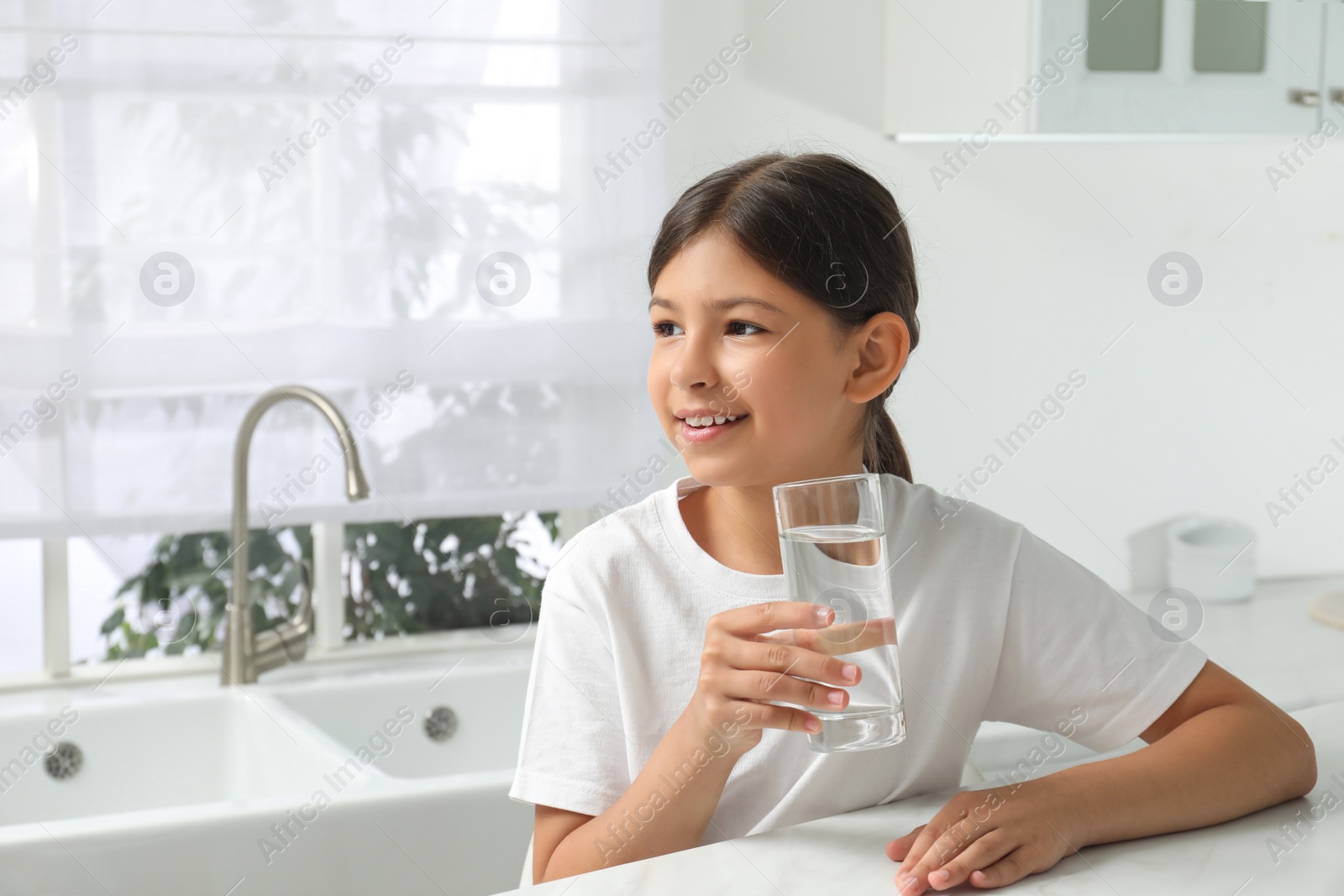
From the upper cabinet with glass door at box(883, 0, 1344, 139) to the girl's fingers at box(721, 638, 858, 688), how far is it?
4.30 ft

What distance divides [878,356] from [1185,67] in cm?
115

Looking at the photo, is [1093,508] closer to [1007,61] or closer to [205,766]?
[1007,61]

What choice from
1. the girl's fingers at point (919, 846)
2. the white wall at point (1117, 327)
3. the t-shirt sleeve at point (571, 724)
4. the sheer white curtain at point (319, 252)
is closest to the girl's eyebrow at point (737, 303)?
the t-shirt sleeve at point (571, 724)

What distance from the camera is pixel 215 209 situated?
67.8 inches

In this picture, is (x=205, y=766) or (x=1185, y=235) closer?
(x=205, y=766)

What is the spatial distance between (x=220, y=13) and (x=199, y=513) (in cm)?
74

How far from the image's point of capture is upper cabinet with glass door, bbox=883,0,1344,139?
171 centimetres

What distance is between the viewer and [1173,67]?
1.73 meters

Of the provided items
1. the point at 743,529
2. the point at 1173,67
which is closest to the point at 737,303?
the point at 743,529

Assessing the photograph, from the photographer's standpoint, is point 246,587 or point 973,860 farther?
point 246,587

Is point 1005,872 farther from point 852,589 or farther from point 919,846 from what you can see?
point 852,589

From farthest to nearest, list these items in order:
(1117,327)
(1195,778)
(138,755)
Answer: (1117,327) < (138,755) < (1195,778)

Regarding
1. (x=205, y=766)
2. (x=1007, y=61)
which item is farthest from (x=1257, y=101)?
(x=205, y=766)

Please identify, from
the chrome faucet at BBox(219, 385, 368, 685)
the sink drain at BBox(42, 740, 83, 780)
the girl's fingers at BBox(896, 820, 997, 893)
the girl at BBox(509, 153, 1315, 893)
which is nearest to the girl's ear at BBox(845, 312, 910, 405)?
the girl at BBox(509, 153, 1315, 893)
